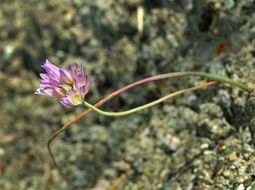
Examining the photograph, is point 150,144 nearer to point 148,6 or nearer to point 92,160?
point 92,160

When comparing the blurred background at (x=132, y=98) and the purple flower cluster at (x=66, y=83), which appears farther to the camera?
the blurred background at (x=132, y=98)

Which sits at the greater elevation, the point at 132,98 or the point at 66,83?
the point at 66,83

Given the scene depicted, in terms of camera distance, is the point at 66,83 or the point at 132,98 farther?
the point at 132,98

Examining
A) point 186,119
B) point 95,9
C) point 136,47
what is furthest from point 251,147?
point 95,9
